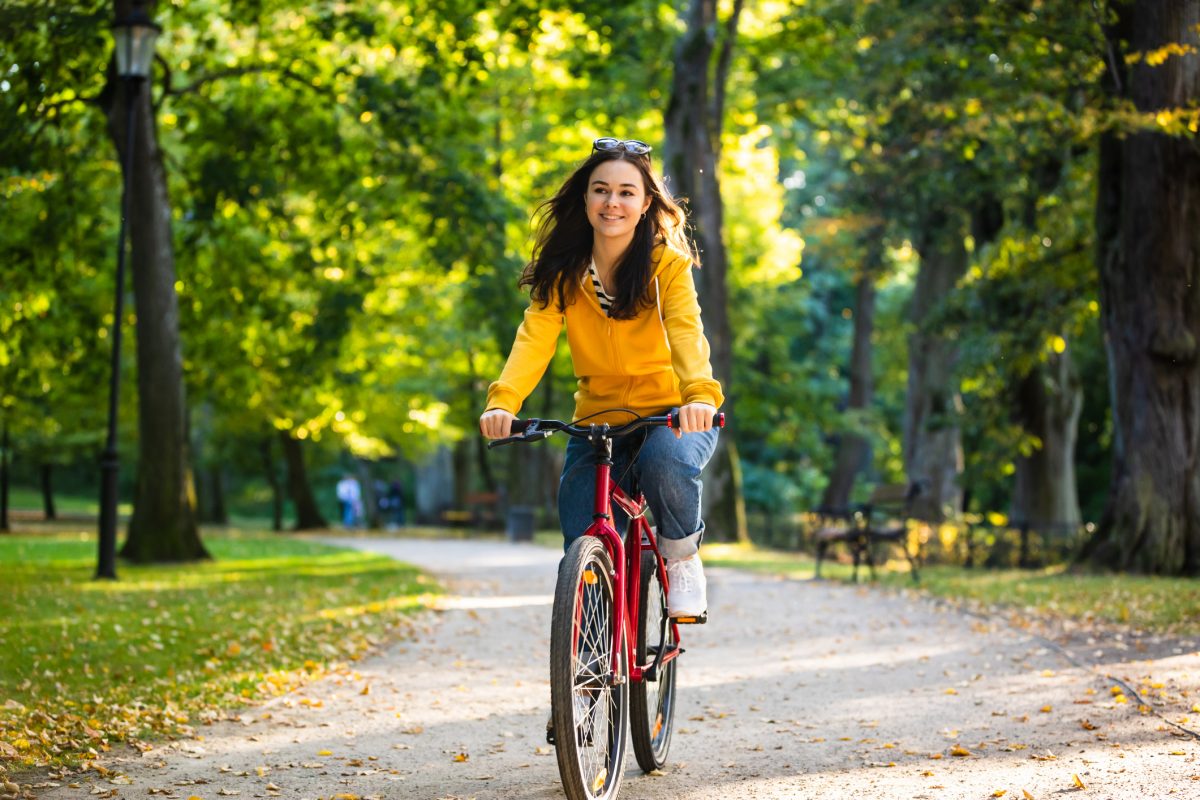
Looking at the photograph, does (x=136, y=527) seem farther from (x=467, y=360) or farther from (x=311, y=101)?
(x=467, y=360)

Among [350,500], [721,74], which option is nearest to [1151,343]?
[721,74]

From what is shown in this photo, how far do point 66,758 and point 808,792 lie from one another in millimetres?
2970

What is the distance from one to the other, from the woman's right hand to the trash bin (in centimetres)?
2480

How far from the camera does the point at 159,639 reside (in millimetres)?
10039

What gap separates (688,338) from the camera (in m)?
5.01

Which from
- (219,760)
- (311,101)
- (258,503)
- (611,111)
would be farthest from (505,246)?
(258,503)

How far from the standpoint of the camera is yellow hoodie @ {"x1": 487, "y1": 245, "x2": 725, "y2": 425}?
16.9 ft

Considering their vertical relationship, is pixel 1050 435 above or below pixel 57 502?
above

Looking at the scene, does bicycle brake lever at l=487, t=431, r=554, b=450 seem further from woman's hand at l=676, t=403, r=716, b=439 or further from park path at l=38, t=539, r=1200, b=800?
park path at l=38, t=539, r=1200, b=800

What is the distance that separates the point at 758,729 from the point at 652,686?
1.26 m

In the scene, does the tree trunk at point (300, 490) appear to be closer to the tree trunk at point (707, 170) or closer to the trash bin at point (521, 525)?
the trash bin at point (521, 525)

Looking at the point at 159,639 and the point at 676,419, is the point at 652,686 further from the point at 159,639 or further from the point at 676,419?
the point at 159,639

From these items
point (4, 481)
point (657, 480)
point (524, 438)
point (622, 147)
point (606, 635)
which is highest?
point (622, 147)

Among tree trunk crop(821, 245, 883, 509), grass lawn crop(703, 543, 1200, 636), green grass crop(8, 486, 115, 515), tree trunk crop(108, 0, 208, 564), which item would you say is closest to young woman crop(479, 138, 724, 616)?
grass lawn crop(703, 543, 1200, 636)
